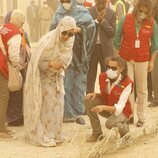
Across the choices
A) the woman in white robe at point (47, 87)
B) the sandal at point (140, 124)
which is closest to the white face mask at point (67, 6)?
the woman in white robe at point (47, 87)

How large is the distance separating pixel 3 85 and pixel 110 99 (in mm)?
1248

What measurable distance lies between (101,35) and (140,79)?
1119 mm

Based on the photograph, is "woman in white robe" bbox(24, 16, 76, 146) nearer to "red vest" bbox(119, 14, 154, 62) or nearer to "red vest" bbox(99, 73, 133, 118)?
"red vest" bbox(99, 73, 133, 118)

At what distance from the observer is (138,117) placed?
7805 millimetres

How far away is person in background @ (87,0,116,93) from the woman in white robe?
147 centimetres

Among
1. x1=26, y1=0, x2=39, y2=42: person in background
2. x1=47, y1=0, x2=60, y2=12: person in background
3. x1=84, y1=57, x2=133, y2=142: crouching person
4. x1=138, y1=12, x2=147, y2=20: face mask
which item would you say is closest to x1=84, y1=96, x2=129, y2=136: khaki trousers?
x1=84, y1=57, x2=133, y2=142: crouching person

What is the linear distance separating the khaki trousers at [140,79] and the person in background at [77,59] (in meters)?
0.67

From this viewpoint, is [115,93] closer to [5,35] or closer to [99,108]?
[99,108]

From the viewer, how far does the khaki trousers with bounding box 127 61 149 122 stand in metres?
7.57

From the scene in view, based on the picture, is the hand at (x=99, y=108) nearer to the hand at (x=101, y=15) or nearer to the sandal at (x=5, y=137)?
the sandal at (x=5, y=137)

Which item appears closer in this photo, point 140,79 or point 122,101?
point 122,101

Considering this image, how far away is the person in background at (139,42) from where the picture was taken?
735 centimetres

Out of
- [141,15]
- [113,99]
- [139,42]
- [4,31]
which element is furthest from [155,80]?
[4,31]

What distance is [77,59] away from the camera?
8.03 meters
